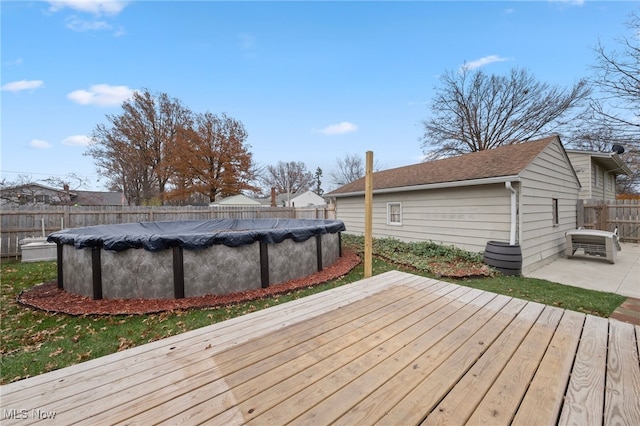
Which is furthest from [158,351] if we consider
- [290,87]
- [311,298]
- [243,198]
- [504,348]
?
[243,198]

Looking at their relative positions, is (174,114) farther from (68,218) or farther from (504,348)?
(504,348)

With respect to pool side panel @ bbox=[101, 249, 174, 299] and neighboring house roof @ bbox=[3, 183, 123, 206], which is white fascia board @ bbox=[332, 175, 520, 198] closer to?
pool side panel @ bbox=[101, 249, 174, 299]

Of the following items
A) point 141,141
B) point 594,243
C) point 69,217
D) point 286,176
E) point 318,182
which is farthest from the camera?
point 318,182

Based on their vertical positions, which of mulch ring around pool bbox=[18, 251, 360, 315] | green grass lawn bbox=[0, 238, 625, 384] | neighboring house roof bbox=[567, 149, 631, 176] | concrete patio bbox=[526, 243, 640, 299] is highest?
neighboring house roof bbox=[567, 149, 631, 176]

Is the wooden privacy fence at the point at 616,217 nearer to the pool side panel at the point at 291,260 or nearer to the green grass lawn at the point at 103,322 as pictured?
the green grass lawn at the point at 103,322

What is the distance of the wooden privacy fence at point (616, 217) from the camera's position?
31.0 feet

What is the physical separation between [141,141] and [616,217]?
2816cm

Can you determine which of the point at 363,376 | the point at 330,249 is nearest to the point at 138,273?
the point at 330,249

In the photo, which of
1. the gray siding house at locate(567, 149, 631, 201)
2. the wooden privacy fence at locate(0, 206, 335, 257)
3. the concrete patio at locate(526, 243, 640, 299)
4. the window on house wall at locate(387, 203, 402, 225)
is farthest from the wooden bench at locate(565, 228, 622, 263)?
the wooden privacy fence at locate(0, 206, 335, 257)

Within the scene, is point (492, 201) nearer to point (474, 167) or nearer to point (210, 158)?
point (474, 167)

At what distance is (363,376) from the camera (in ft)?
4.70

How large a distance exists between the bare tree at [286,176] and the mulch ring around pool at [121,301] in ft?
115

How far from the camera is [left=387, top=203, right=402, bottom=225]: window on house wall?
8523 mm

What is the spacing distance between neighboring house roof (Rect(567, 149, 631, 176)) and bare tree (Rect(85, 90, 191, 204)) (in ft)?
80.1
